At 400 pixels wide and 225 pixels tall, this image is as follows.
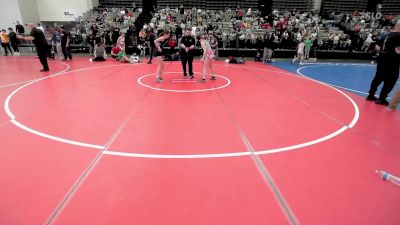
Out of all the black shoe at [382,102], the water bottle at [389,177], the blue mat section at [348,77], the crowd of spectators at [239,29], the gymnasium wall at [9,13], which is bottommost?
the blue mat section at [348,77]

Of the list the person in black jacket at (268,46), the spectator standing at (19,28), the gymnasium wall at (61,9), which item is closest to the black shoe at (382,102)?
the person in black jacket at (268,46)

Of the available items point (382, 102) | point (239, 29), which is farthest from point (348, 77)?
point (239, 29)

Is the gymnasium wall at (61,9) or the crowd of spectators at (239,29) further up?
the gymnasium wall at (61,9)

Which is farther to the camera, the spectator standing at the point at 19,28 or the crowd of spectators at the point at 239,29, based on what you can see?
the spectator standing at the point at 19,28

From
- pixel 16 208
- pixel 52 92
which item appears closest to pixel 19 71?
pixel 52 92

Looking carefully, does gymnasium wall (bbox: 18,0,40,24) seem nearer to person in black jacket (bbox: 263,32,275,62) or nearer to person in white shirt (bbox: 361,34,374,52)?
person in black jacket (bbox: 263,32,275,62)

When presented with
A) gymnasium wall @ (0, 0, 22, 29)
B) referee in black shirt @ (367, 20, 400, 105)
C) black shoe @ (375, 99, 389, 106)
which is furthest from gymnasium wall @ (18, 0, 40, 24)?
black shoe @ (375, 99, 389, 106)

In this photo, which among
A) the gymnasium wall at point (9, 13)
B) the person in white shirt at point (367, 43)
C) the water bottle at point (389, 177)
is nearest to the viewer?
the water bottle at point (389, 177)

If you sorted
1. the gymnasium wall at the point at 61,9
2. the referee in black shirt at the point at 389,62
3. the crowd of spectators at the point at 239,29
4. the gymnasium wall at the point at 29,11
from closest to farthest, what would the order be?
1. the referee in black shirt at the point at 389,62
2. the crowd of spectators at the point at 239,29
3. the gymnasium wall at the point at 29,11
4. the gymnasium wall at the point at 61,9

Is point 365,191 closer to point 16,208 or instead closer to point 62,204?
point 62,204

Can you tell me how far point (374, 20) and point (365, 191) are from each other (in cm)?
2193

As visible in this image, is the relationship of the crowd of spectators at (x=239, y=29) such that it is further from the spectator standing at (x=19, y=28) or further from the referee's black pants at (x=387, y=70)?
the referee's black pants at (x=387, y=70)

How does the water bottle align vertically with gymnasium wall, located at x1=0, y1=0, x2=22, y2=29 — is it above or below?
below

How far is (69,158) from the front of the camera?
12.5 feet
